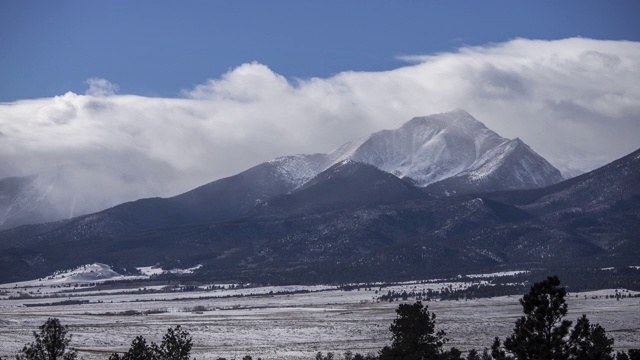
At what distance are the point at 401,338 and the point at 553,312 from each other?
19.1 m

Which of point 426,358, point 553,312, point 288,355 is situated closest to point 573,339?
point 553,312

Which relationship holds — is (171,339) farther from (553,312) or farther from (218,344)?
(218,344)

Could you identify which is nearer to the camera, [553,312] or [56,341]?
[553,312]

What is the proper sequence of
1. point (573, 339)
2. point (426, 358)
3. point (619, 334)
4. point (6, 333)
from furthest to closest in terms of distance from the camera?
point (6, 333) < point (619, 334) < point (426, 358) < point (573, 339)

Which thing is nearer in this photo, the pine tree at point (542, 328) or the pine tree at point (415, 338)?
the pine tree at point (542, 328)

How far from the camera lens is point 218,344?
152 m

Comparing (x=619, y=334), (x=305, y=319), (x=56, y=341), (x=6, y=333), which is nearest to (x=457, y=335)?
(x=619, y=334)

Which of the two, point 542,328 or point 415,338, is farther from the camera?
Answer: point 415,338

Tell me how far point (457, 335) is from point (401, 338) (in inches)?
3027

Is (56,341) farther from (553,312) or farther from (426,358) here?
(553,312)

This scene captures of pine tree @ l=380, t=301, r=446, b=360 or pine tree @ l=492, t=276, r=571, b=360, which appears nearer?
pine tree @ l=492, t=276, r=571, b=360

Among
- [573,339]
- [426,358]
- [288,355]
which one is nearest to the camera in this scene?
[573,339]

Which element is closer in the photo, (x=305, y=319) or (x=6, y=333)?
(x=6, y=333)

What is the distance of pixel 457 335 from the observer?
15138 centimetres
